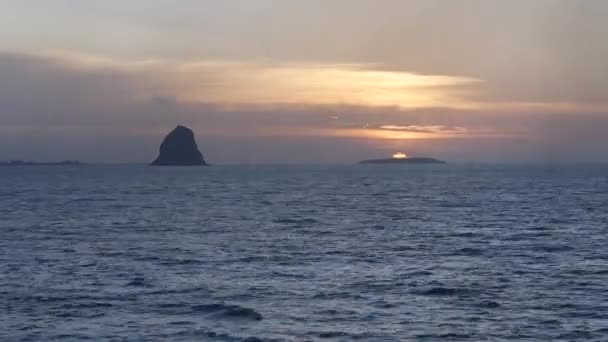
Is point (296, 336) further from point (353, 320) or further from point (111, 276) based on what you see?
point (111, 276)

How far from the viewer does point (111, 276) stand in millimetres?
41281

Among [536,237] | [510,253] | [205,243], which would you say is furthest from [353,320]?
[536,237]

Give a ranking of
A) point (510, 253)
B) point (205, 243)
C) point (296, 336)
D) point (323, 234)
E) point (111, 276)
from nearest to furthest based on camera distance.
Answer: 1. point (296, 336)
2. point (111, 276)
3. point (510, 253)
4. point (205, 243)
5. point (323, 234)

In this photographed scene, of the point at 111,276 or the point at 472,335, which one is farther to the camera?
the point at 111,276

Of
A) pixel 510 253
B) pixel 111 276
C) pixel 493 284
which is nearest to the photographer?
pixel 493 284

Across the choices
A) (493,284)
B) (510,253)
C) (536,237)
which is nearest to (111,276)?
(493,284)

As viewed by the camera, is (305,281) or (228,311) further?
(305,281)

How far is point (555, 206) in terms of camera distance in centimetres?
9994

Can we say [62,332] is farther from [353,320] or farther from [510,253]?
[510,253]

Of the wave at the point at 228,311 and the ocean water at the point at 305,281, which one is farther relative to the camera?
the wave at the point at 228,311

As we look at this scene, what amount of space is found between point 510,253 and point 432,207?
53.2 m

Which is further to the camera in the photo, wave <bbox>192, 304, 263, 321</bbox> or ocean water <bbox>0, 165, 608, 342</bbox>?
wave <bbox>192, 304, 263, 321</bbox>

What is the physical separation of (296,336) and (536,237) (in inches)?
1528

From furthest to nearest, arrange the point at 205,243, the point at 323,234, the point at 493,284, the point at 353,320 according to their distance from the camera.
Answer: the point at 323,234 → the point at 205,243 → the point at 493,284 → the point at 353,320
